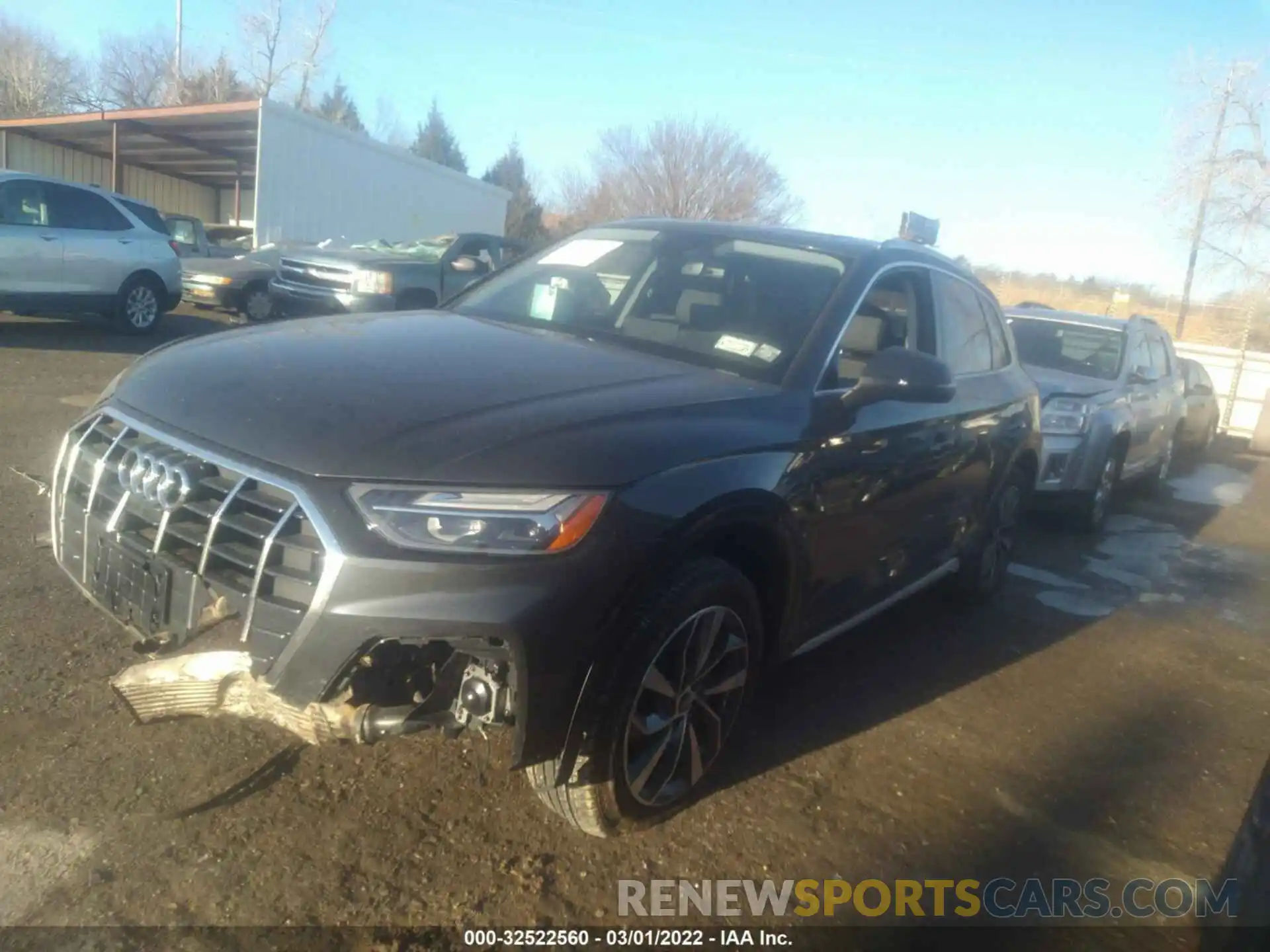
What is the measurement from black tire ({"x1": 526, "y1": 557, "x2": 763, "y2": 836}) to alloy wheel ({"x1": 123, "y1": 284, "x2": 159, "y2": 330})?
35.0ft

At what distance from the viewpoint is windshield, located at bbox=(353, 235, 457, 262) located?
13.2 metres

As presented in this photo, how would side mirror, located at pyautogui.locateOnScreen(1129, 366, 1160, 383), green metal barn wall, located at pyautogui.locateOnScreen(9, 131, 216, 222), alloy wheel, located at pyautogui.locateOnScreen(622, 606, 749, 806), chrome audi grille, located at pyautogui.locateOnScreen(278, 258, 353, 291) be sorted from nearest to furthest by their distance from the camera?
alloy wheel, located at pyautogui.locateOnScreen(622, 606, 749, 806) < side mirror, located at pyautogui.locateOnScreen(1129, 366, 1160, 383) < chrome audi grille, located at pyautogui.locateOnScreen(278, 258, 353, 291) < green metal barn wall, located at pyautogui.locateOnScreen(9, 131, 216, 222)

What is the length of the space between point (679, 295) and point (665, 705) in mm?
1609

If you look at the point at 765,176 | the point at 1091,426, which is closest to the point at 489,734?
the point at 1091,426

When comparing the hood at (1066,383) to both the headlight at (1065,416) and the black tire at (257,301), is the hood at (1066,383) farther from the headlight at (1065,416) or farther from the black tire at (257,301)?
the black tire at (257,301)

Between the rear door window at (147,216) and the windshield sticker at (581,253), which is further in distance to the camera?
the rear door window at (147,216)

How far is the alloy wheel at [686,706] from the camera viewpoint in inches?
106

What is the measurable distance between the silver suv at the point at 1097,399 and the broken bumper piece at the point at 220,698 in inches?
207

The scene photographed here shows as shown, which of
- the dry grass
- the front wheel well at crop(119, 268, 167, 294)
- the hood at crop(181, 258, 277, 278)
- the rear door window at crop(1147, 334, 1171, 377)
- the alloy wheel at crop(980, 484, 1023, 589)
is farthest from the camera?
the dry grass

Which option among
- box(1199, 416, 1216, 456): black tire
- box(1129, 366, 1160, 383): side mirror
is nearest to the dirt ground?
box(1129, 366, 1160, 383): side mirror

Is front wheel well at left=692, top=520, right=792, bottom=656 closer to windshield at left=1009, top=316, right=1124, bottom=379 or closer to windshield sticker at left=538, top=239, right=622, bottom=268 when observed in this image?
windshield sticker at left=538, top=239, right=622, bottom=268

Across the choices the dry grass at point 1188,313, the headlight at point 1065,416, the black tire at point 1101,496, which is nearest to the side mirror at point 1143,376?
the black tire at point 1101,496

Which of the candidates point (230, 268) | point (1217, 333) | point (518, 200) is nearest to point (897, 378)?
point (230, 268)

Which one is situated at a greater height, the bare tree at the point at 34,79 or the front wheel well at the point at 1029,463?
the bare tree at the point at 34,79
